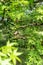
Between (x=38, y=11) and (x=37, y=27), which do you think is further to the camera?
(x=37, y=27)

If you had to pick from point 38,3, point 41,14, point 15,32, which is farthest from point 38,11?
point 15,32

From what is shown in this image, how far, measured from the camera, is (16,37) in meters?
1.63

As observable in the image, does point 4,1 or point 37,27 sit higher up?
point 4,1

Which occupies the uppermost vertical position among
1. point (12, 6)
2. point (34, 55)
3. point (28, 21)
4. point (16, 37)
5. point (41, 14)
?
point (12, 6)

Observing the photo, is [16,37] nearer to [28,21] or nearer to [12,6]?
[28,21]

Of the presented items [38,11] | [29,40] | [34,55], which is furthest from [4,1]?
[34,55]

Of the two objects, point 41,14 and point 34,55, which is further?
point 34,55

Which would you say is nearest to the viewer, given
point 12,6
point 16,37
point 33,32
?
point 12,6

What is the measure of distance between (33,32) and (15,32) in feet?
0.65

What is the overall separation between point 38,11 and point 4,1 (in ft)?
0.82

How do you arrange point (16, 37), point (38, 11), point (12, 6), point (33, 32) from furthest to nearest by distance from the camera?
point (16, 37)
point (33, 32)
point (38, 11)
point (12, 6)

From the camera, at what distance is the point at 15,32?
1645 millimetres

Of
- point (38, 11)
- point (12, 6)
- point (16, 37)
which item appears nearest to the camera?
point (12, 6)

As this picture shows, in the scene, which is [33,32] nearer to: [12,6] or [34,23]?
[34,23]
